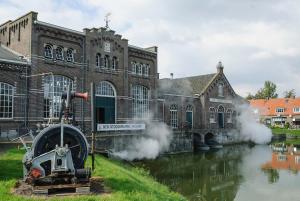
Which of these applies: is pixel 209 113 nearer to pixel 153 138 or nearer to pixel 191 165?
pixel 153 138

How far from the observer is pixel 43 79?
24.4m

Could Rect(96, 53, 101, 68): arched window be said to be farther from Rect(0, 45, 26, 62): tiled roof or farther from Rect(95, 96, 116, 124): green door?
Rect(0, 45, 26, 62): tiled roof

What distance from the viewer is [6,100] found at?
22.5 m

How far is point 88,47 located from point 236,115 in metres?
26.8

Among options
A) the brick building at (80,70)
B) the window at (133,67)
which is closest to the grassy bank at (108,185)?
the brick building at (80,70)

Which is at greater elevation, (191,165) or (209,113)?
(209,113)

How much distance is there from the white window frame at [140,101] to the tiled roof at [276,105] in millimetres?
43644

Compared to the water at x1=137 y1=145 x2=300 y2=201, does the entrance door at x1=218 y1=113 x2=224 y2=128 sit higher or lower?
higher

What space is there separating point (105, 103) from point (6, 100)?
338 inches

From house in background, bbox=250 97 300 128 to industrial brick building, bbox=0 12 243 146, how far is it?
106 feet

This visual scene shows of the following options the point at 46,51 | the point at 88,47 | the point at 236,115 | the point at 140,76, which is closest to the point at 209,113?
the point at 236,115

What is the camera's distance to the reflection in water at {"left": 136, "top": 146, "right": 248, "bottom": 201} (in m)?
17.6

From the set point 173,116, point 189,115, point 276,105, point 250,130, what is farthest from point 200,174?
point 276,105

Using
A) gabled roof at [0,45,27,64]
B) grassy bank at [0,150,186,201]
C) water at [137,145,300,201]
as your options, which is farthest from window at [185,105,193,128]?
grassy bank at [0,150,186,201]
